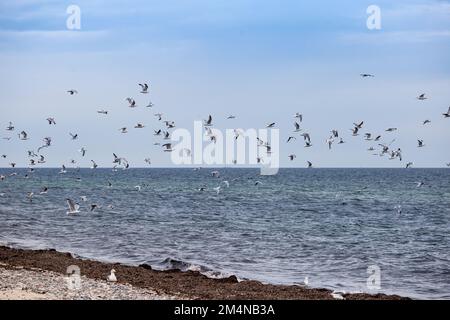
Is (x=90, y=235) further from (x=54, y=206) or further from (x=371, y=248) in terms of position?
(x=54, y=206)

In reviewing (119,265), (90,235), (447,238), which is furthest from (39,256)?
(447,238)

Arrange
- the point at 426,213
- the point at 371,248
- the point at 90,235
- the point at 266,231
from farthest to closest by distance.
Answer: the point at 426,213 → the point at 266,231 → the point at 90,235 → the point at 371,248

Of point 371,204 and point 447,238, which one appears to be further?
point 371,204

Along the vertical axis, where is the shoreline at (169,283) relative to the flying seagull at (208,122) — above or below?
below

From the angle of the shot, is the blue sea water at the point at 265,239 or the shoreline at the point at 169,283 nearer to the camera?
the shoreline at the point at 169,283

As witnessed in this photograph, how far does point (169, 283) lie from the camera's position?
80.1 ft

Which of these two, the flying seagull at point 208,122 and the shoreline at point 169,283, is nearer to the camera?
the shoreline at point 169,283

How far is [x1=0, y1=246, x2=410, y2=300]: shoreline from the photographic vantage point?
870 inches

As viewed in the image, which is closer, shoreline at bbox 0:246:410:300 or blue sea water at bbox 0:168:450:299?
shoreline at bbox 0:246:410:300

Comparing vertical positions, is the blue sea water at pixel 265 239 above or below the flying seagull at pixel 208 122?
below

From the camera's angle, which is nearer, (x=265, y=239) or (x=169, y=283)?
(x=169, y=283)

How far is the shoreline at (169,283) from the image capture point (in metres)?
22.1

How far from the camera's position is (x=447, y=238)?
42344 millimetres
